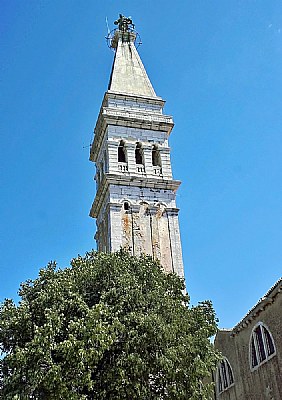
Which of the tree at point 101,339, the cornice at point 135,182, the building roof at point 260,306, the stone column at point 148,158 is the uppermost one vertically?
the stone column at point 148,158

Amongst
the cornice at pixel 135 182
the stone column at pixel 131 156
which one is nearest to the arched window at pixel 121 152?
the stone column at pixel 131 156

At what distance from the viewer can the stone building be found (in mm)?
20641

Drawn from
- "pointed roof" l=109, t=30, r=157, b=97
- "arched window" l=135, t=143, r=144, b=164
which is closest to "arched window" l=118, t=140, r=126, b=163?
"arched window" l=135, t=143, r=144, b=164

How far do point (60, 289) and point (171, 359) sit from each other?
169 inches

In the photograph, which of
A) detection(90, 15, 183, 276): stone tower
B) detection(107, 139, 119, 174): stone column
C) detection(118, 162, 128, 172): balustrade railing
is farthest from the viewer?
detection(118, 162, 128, 172): balustrade railing

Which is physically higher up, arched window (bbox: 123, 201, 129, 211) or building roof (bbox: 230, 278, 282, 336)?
arched window (bbox: 123, 201, 129, 211)

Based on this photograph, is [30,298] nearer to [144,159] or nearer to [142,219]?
[142,219]

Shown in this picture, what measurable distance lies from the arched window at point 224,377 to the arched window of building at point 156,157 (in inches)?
570

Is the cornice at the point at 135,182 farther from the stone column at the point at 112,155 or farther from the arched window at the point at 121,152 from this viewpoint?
the arched window at the point at 121,152

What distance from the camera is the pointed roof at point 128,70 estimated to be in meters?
38.6

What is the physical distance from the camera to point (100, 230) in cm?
3541

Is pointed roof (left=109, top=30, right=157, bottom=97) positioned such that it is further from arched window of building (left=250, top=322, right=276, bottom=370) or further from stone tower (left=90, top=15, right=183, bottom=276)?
arched window of building (left=250, top=322, right=276, bottom=370)

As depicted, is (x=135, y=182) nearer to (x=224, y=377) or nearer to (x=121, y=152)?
(x=121, y=152)

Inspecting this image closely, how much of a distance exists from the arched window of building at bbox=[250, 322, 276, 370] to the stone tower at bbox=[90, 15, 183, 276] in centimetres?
910
